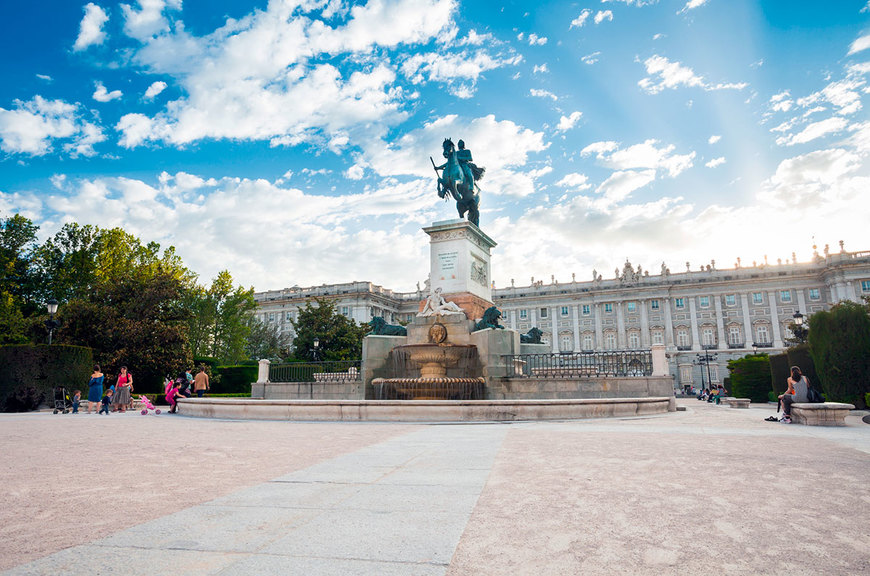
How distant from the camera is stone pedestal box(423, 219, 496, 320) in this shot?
18781mm

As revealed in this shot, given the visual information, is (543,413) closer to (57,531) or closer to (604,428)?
(604,428)

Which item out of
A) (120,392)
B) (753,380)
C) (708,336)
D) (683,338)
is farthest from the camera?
(683,338)

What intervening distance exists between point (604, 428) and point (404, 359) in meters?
8.70

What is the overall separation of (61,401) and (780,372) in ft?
103

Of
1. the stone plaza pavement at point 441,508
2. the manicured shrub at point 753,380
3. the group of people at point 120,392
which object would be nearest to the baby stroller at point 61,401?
the group of people at point 120,392

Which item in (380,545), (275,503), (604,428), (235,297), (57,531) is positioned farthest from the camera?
(235,297)

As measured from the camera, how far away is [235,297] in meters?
51.5

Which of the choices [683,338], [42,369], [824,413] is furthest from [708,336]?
[42,369]

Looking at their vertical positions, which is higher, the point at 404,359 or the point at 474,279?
the point at 474,279

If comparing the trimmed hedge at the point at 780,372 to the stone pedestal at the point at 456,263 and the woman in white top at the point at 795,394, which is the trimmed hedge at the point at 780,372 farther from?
the stone pedestal at the point at 456,263

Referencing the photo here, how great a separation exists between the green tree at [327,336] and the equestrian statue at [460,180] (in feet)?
104

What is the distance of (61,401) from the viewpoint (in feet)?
63.0

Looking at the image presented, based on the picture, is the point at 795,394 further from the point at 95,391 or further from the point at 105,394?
the point at 95,391

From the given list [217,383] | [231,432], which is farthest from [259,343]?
[231,432]
